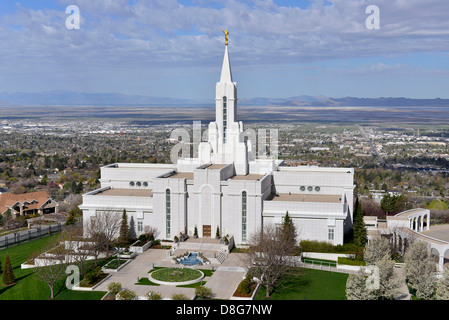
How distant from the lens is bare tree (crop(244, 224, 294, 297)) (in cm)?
2502

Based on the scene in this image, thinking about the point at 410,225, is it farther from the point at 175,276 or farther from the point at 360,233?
the point at 175,276

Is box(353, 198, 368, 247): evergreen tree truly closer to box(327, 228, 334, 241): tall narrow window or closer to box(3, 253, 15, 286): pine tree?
box(327, 228, 334, 241): tall narrow window

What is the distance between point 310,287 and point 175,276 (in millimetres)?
7253

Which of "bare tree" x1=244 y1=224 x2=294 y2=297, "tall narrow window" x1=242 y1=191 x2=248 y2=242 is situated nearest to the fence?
"tall narrow window" x1=242 y1=191 x2=248 y2=242

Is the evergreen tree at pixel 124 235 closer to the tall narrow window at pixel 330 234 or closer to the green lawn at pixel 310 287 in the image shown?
the green lawn at pixel 310 287

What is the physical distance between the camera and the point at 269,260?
82.3 feet

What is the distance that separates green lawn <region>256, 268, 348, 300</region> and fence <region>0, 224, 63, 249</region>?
19525mm

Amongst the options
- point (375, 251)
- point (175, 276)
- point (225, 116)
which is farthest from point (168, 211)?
point (375, 251)

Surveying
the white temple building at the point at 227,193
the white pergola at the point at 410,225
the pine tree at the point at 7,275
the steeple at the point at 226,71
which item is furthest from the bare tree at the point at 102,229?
the white pergola at the point at 410,225

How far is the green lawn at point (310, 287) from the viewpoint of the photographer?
24297 millimetres

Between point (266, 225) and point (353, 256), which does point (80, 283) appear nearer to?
point (266, 225)

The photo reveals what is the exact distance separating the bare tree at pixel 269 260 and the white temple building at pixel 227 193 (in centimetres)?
477

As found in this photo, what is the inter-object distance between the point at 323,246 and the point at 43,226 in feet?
78.2
